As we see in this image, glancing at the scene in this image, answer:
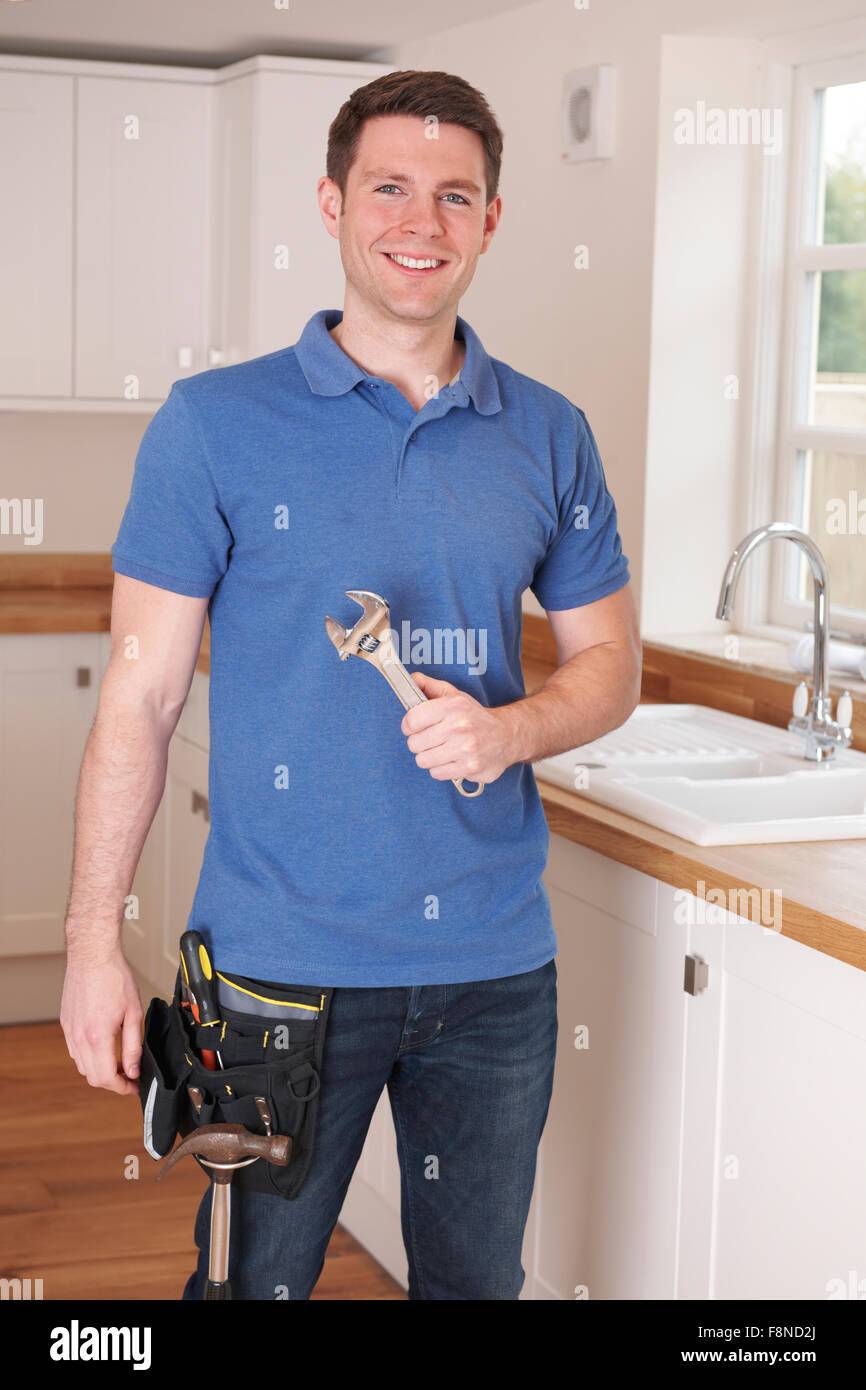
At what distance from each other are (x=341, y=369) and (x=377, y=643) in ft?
0.98

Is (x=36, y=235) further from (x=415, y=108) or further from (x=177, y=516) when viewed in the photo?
(x=177, y=516)

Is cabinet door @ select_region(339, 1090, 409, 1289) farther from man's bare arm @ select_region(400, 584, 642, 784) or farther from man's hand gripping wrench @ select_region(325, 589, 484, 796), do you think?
man's hand gripping wrench @ select_region(325, 589, 484, 796)

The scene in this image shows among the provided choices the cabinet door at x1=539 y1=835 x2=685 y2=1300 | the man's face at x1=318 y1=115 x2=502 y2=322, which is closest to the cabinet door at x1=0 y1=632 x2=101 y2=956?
the cabinet door at x1=539 y1=835 x2=685 y2=1300

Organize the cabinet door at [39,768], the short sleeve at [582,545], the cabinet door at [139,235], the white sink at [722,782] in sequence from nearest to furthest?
1. the short sleeve at [582,545]
2. the white sink at [722,782]
3. the cabinet door at [39,768]
4. the cabinet door at [139,235]

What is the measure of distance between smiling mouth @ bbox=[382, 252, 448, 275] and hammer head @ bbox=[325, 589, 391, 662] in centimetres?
33

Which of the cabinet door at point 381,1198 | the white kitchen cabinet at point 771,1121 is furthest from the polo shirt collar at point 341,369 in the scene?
the cabinet door at point 381,1198

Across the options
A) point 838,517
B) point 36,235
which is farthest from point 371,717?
point 36,235

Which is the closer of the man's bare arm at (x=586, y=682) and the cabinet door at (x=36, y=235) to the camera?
the man's bare arm at (x=586, y=682)

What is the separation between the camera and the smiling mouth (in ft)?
4.99

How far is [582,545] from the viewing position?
1671 mm

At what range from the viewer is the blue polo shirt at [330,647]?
1.47 m

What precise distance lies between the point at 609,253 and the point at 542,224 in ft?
0.98

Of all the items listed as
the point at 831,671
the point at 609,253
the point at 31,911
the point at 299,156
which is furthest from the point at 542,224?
the point at 31,911

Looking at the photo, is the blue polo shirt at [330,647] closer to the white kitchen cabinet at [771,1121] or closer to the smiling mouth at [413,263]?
the smiling mouth at [413,263]
